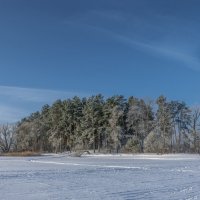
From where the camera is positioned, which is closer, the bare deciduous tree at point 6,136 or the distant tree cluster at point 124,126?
the distant tree cluster at point 124,126

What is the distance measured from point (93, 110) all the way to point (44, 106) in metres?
31.1

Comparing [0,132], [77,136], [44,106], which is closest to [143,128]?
[77,136]

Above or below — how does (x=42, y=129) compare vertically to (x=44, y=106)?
below

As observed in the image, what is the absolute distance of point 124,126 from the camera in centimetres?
8594

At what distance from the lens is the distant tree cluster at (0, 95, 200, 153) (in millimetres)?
80444

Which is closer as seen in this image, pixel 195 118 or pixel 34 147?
pixel 195 118

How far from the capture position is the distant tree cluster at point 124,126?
80.4 metres

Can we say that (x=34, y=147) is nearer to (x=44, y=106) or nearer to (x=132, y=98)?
(x=44, y=106)

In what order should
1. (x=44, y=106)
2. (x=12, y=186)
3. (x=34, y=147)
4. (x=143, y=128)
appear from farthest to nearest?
(x=44, y=106) → (x=34, y=147) → (x=143, y=128) → (x=12, y=186)

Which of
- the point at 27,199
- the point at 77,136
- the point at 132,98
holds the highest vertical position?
the point at 132,98

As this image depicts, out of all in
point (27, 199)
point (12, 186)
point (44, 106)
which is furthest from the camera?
point (44, 106)

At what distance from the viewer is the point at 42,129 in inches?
4198

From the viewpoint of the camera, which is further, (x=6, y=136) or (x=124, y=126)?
(x=6, y=136)

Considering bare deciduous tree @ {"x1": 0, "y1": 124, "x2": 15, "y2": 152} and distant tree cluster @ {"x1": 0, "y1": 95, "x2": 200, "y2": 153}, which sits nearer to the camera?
distant tree cluster @ {"x1": 0, "y1": 95, "x2": 200, "y2": 153}
